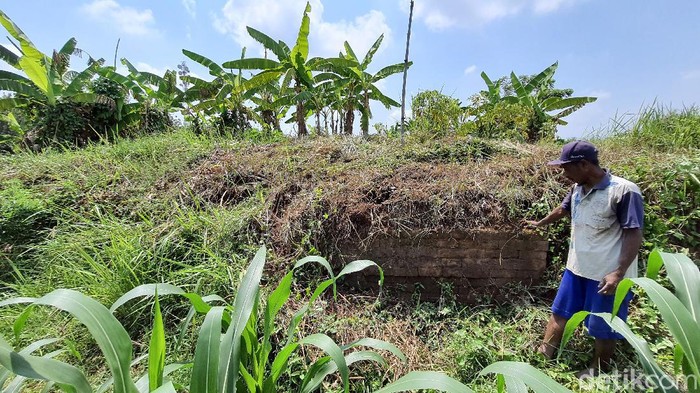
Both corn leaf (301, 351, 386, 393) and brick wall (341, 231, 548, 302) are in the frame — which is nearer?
corn leaf (301, 351, 386, 393)

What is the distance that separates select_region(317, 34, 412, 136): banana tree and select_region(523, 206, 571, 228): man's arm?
6.79m

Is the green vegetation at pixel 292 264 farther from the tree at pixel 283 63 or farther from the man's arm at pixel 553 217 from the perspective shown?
the tree at pixel 283 63

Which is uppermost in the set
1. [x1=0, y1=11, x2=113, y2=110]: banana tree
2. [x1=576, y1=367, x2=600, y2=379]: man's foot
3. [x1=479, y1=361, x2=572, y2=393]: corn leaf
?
[x1=0, y1=11, x2=113, y2=110]: banana tree

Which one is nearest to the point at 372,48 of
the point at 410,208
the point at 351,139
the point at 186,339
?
the point at 351,139

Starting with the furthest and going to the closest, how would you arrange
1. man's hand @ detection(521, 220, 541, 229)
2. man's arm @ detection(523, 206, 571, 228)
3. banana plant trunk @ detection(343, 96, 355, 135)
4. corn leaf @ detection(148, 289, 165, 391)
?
banana plant trunk @ detection(343, 96, 355, 135)
man's hand @ detection(521, 220, 541, 229)
man's arm @ detection(523, 206, 571, 228)
corn leaf @ detection(148, 289, 165, 391)

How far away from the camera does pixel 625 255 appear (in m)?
2.19

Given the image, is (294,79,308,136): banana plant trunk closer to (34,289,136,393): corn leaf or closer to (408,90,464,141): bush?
(408,90,464,141): bush

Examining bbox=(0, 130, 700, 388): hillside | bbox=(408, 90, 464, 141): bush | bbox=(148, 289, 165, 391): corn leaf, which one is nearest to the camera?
bbox=(148, 289, 165, 391): corn leaf

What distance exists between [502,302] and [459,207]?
98 cm

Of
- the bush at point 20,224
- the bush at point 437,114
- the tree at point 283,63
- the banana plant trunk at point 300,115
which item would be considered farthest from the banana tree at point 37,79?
the bush at point 437,114

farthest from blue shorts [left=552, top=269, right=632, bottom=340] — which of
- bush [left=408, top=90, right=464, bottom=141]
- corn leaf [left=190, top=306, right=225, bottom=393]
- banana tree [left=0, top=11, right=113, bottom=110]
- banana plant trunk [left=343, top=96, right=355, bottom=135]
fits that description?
banana tree [left=0, top=11, right=113, bottom=110]

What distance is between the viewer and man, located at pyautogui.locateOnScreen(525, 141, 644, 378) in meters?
2.21

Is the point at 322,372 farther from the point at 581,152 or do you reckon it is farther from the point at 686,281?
the point at 581,152

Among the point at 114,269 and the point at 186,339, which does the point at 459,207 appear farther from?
the point at 114,269
